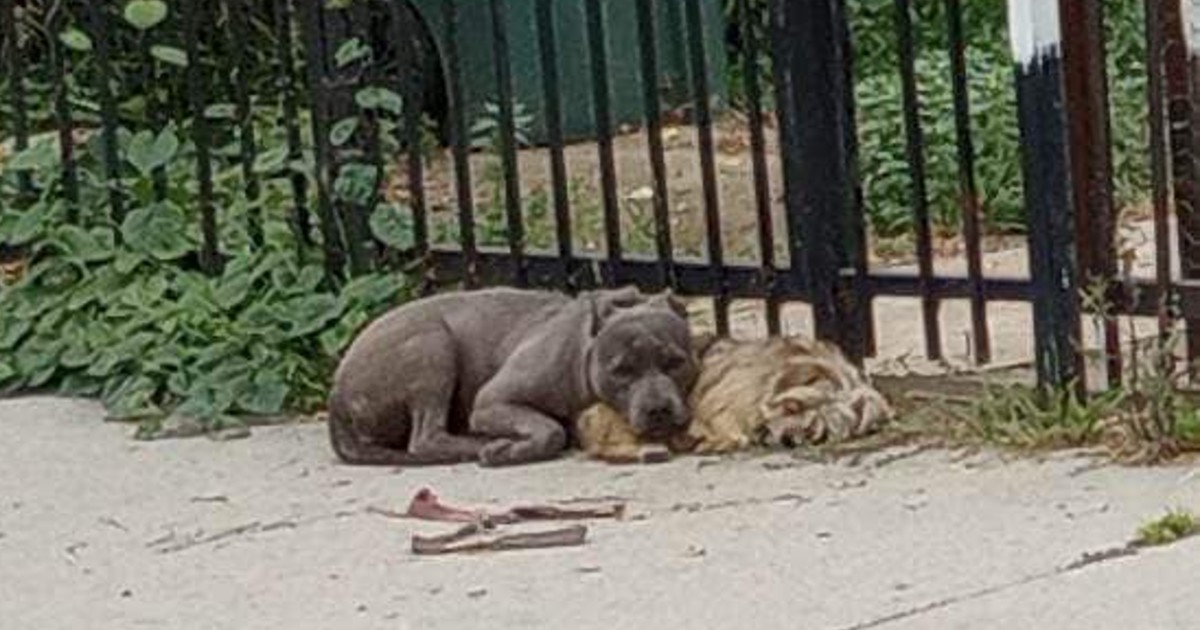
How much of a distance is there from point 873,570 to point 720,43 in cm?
442

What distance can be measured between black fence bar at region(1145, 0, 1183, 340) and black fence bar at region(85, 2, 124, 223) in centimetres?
320

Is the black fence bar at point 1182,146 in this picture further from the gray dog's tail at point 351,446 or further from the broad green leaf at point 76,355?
the broad green leaf at point 76,355

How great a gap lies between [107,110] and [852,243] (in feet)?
7.73

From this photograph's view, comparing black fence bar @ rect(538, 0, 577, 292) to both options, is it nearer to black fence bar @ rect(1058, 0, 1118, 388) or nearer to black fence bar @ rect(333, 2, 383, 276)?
black fence bar @ rect(333, 2, 383, 276)

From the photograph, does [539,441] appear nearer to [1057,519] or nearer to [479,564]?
[479,564]

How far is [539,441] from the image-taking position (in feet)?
22.3

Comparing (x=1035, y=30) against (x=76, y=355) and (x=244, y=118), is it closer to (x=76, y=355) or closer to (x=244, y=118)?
(x=244, y=118)

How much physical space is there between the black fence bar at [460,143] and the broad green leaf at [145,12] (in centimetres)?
90

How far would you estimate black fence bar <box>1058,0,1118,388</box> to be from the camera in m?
6.56

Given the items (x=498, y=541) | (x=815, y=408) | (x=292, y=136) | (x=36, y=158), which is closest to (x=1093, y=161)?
(x=815, y=408)

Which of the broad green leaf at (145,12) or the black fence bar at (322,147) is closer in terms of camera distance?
the black fence bar at (322,147)

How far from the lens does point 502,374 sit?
22.7ft

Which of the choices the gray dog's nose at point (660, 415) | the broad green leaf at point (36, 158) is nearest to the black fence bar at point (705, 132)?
the gray dog's nose at point (660, 415)

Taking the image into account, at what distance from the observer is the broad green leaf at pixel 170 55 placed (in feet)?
27.4
